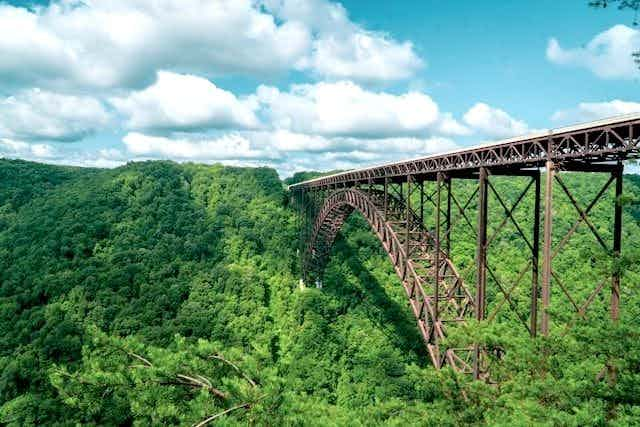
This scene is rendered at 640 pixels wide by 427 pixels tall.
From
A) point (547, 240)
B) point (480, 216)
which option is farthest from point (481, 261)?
point (547, 240)

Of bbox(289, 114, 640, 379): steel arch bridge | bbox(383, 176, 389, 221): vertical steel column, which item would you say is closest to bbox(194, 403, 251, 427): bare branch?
bbox(289, 114, 640, 379): steel arch bridge

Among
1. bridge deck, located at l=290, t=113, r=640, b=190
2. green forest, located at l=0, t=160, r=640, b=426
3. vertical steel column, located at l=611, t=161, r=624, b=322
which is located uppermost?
bridge deck, located at l=290, t=113, r=640, b=190

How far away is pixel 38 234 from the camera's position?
158 ft

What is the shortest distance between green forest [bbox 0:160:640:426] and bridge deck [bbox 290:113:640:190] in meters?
2.28

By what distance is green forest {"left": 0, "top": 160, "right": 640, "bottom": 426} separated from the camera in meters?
7.18

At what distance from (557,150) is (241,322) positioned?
108ft

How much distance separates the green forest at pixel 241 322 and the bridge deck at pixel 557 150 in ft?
7.48

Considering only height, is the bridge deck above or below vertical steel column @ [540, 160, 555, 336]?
above

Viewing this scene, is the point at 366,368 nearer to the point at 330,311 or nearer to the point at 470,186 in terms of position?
the point at 330,311

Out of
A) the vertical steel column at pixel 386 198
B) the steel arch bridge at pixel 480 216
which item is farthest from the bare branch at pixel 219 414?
the vertical steel column at pixel 386 198

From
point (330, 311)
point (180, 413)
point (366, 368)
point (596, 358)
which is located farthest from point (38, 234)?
point (596, 358)

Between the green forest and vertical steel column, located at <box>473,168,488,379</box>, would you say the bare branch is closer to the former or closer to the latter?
the green forest

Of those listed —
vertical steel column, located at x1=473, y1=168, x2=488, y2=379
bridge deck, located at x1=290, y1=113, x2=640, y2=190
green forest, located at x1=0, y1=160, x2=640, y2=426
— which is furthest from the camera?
vertical steel column, located at x1=473, y1=168, x2=488, y2=379

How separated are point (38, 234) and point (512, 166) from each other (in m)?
52.9
